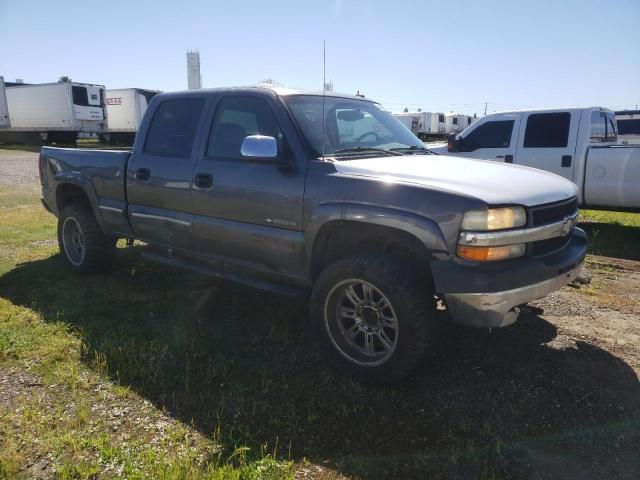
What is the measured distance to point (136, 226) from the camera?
4777 mm

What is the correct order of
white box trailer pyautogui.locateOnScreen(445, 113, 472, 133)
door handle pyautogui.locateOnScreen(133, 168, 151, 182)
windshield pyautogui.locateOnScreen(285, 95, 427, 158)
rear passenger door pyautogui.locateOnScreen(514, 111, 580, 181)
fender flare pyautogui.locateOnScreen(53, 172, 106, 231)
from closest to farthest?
1. windshield pyautogui.locateOnScreen(285, 95, 427, 158)
2. door handle pyautogui.locateOnScreen(133, 168, 151, 182)
3. fender flare pyautogui.locateOnScreen(53, 172, 106, 231)
4. rear passenger door pyautogui.locateOnScreen(514, 111, 580, 181)
5. white box trailer pyautogui.locateOnScreen(445, 113, 472, 133)

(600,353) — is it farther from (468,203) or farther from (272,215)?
(272,215)

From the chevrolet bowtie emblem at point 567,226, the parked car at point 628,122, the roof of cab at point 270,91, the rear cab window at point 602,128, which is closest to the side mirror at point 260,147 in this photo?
the roof of cab at point 270,91

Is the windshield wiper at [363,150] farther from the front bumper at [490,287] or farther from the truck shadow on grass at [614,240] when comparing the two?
the truck shadow on grass at [614,240]

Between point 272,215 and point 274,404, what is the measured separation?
1334mm

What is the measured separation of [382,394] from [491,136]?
6761mm

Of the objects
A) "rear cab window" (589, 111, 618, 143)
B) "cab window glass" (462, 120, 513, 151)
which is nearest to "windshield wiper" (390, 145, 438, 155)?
"cab window glass" (462, 120, 513, 151)

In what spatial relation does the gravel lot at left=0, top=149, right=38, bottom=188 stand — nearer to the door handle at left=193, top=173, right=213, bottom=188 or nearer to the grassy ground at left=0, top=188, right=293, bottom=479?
the grassy ground at left=0, top=188, right=293, bottom=479

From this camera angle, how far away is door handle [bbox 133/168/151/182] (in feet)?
14.9

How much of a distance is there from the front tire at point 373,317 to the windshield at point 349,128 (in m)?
0.95

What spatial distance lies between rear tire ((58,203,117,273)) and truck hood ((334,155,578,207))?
127 inches

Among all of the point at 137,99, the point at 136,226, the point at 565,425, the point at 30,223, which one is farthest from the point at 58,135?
the point at 565,425

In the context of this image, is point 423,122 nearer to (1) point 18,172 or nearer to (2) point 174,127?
(1) point 18,172

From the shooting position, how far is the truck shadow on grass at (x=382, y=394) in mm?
2537
